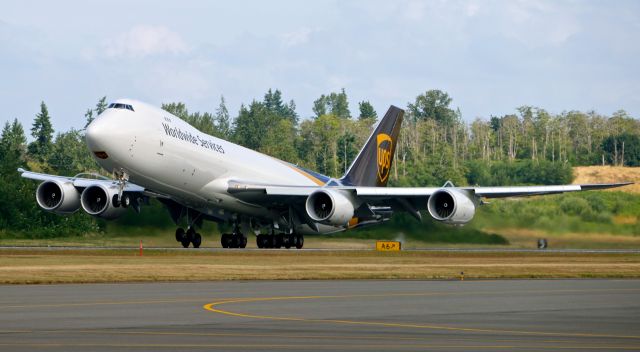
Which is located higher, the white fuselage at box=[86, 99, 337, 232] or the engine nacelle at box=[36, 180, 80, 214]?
→ the white fuselage at box=[86, 99, 337, 232]

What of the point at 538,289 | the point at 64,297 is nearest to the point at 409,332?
the point at 64,297

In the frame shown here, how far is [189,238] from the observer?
53344 millimetres

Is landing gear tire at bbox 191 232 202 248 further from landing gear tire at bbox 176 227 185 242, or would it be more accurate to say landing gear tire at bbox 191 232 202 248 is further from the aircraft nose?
the aircraft nose

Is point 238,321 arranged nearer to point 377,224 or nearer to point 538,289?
point 538,289

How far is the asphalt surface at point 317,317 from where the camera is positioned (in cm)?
1499

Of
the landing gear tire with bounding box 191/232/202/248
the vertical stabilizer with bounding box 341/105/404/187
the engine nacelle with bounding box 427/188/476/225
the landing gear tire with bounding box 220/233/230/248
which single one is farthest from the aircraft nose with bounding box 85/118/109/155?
the vertical stabilizer with bounding box 341/105/404/187

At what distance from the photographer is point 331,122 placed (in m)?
170

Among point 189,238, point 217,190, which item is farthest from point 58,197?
point 217,190

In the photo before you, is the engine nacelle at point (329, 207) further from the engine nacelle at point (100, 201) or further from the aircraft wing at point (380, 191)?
the engine nacelle at point (100, 201)

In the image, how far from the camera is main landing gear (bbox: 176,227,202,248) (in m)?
53.3

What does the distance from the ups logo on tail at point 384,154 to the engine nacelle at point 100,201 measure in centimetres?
1632

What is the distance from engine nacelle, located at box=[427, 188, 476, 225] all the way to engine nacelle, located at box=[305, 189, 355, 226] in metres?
3.80

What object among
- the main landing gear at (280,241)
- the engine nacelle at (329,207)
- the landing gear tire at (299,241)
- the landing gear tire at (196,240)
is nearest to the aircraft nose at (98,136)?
the landing gear tire at (196,240)

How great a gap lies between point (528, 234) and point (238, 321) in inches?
1610
